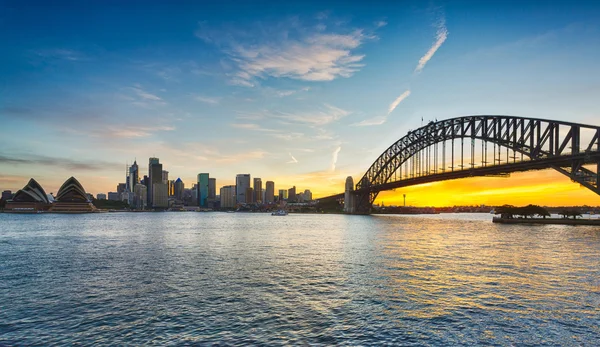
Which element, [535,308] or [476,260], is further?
[476,260]

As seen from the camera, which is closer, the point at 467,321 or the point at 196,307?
the point at 467,321

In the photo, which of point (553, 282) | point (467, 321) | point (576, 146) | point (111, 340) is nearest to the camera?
point (111, 340)

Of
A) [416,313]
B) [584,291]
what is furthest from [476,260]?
[416,313]

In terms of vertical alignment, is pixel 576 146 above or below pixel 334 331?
above

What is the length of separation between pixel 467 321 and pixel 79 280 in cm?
2428

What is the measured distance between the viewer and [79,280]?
26.9m

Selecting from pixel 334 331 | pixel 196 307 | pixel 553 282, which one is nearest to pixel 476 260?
pixel 553 282

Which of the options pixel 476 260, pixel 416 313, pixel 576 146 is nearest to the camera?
pixel 416 313

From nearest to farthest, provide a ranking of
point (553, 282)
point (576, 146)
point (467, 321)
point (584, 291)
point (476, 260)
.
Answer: point (467, 321) → point (584, 291) → point (553, 282) → point (476, 260) → point (576, 146)

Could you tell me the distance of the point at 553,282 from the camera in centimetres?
2556

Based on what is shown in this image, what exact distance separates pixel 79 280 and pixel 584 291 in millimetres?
31629

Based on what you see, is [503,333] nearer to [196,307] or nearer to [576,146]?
[196,307]

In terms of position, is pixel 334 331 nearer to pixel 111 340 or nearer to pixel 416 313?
pixel 416 313

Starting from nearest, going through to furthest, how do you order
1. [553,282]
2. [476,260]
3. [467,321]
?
[467,321] → [553,282] → [476,260]
